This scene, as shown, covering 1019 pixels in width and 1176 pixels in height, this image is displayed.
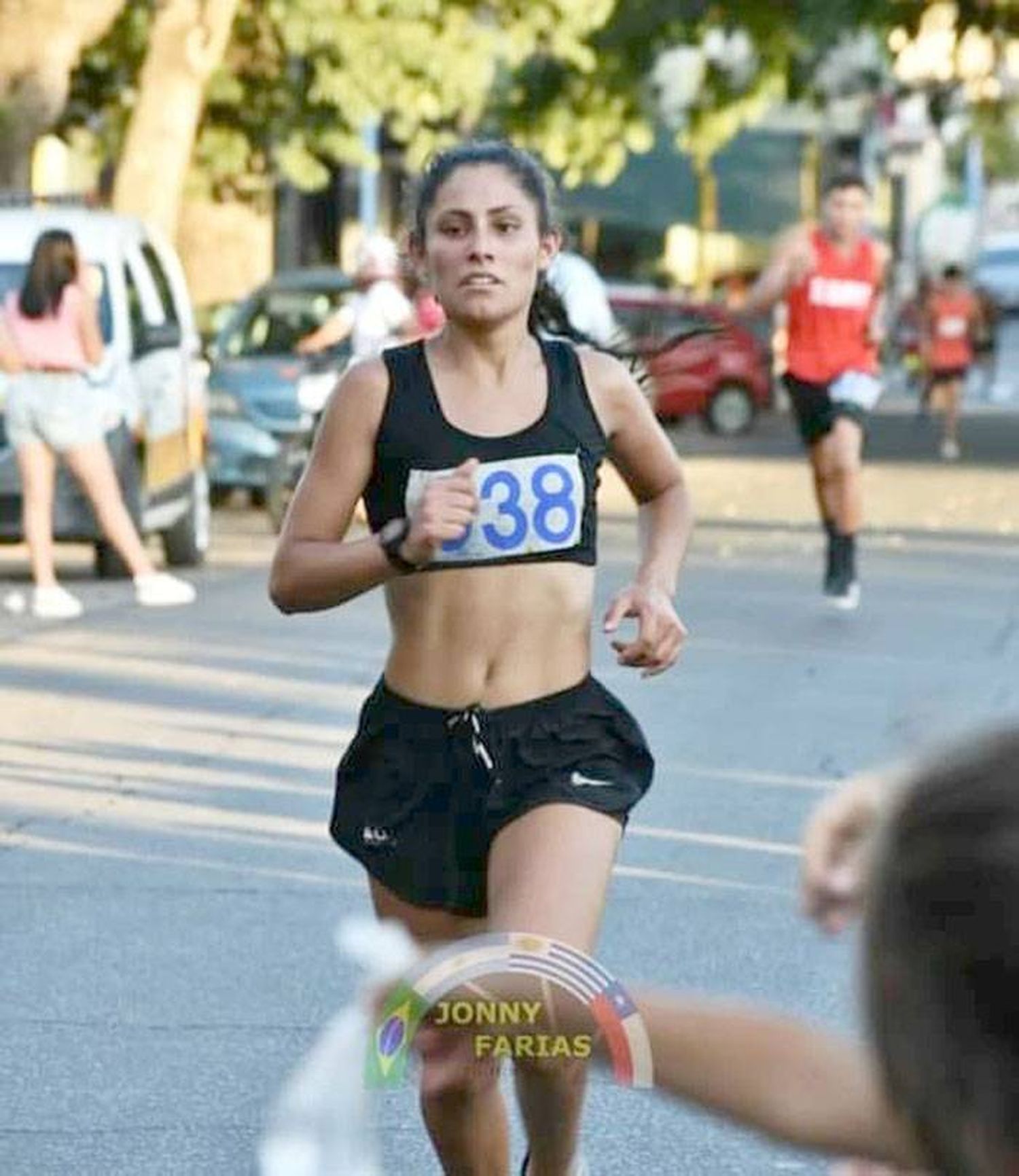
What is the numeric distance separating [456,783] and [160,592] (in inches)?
530

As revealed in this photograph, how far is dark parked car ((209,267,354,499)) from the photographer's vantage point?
25.5 meters

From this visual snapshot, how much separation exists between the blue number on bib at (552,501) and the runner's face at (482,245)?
0.73ft

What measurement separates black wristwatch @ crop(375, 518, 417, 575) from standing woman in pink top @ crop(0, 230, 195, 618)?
13463 mm

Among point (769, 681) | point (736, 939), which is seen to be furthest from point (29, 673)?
point (736, 939)

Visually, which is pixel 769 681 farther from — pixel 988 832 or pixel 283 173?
pixel 283 173

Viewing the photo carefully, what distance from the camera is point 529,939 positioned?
159 inches

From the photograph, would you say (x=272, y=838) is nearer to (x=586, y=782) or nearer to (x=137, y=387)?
(x=586, y=782)

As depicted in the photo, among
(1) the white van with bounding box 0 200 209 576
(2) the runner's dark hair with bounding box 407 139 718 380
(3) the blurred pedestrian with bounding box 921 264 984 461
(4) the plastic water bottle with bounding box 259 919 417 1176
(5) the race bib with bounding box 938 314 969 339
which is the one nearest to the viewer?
(4) the plastic water bottle with bounding box 259 919 417 1176

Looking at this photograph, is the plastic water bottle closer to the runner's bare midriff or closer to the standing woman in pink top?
the runner's bare midriff

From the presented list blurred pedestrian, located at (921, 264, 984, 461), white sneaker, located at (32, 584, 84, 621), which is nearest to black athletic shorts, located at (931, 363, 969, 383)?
blurred pedestrian, located at (921, 264, 984, 461)

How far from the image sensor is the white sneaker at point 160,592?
18.4 meters

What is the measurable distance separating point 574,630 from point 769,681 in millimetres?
9316

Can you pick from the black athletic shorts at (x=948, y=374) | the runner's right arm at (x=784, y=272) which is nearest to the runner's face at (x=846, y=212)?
the runner's right arm at (x=784, y=272)

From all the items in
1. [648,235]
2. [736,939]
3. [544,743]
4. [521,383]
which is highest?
[521,383]
